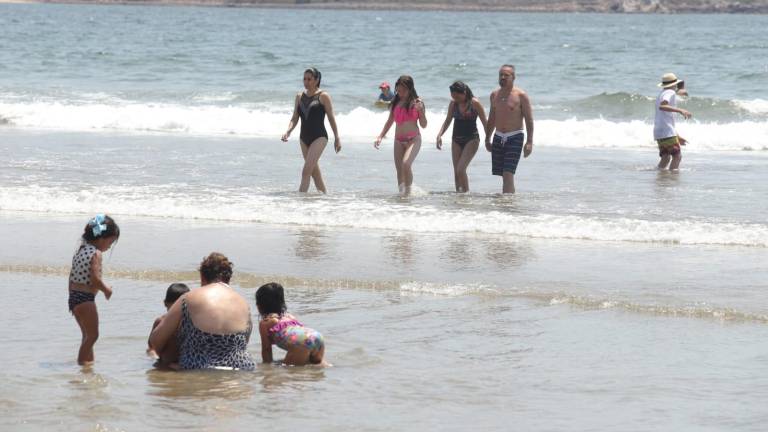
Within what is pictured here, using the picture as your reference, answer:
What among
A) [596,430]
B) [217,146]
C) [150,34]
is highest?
[150,34]

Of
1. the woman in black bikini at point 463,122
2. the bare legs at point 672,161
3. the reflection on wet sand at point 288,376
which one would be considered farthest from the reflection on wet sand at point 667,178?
the reflection on wet sand at point 288,376

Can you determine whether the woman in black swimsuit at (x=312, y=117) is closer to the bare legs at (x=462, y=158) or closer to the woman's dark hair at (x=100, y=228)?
the bare legs at (x=462, y=158)

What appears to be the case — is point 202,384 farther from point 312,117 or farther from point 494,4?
point 494,4

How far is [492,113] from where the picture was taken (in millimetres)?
13156

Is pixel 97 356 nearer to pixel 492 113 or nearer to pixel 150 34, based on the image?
pixel 492 113

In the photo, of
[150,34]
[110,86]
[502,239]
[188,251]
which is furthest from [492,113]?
[150,34]

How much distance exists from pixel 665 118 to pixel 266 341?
10.5 meters

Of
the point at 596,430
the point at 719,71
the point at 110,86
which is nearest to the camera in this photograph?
the point at 596,430

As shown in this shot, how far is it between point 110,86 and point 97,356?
2664cm

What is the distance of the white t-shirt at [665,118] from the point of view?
16.2 meters

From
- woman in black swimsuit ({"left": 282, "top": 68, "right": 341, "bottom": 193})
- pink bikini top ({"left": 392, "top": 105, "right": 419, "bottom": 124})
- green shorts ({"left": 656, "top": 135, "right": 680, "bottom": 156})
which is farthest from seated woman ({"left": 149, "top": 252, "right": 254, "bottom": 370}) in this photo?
green shorts ({"left": 656, "top": 135, "right": 680, "bottom": 156})

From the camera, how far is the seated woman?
667 cm

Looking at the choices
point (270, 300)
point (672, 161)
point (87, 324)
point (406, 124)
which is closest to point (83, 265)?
point (87, 324)

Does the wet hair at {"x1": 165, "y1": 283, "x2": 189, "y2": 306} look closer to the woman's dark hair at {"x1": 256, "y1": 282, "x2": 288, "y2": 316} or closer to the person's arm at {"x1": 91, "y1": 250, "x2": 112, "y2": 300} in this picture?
the woman's dark hair at {"x1": 256, "y1": 282, "x2": 288, "y2": 316}
